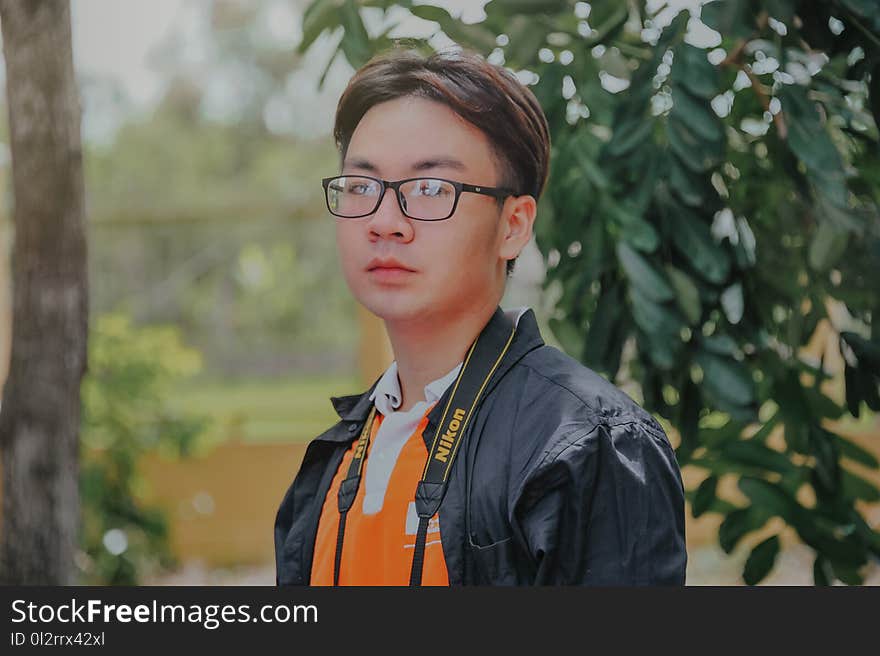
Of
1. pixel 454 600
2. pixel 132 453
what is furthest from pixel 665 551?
pixel 132 453

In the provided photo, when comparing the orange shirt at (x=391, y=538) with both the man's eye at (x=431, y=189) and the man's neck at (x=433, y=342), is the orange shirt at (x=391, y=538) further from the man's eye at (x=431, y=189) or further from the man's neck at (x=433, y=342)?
the man's eye at (x=431, y=189)

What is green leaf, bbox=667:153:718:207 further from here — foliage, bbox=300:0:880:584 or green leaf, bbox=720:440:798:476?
green leaf, bbox=720:440:798:476

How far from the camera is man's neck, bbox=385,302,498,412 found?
1.08 meters

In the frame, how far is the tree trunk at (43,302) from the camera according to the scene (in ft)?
6.73

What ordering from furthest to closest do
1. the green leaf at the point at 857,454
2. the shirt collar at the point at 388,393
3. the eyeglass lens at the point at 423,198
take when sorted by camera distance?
the green leaf at the point at 857,454 → the shirt collar at the point at 388,393 → the eyeglass lens at the point at 423,198

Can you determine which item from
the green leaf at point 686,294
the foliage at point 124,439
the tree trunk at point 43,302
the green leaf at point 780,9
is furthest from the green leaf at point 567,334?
the foliage at point 124,439

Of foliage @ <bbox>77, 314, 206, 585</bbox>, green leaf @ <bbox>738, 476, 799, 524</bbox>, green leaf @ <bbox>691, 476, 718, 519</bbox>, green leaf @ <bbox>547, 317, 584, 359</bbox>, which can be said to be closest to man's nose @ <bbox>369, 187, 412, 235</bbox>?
green leaf @ <bbox>547, 317, 584, 359</bbox>

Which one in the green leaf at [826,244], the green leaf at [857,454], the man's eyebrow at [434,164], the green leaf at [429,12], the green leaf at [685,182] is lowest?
the green leaf at [857,454]

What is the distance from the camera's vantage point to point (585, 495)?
0.94 m

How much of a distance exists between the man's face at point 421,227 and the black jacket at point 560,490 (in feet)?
0.34

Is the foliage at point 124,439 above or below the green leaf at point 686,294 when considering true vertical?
below

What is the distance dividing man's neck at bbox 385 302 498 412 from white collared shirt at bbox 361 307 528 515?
1cm

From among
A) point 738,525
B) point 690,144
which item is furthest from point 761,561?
point 690,144

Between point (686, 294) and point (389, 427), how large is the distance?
65 centimetres
